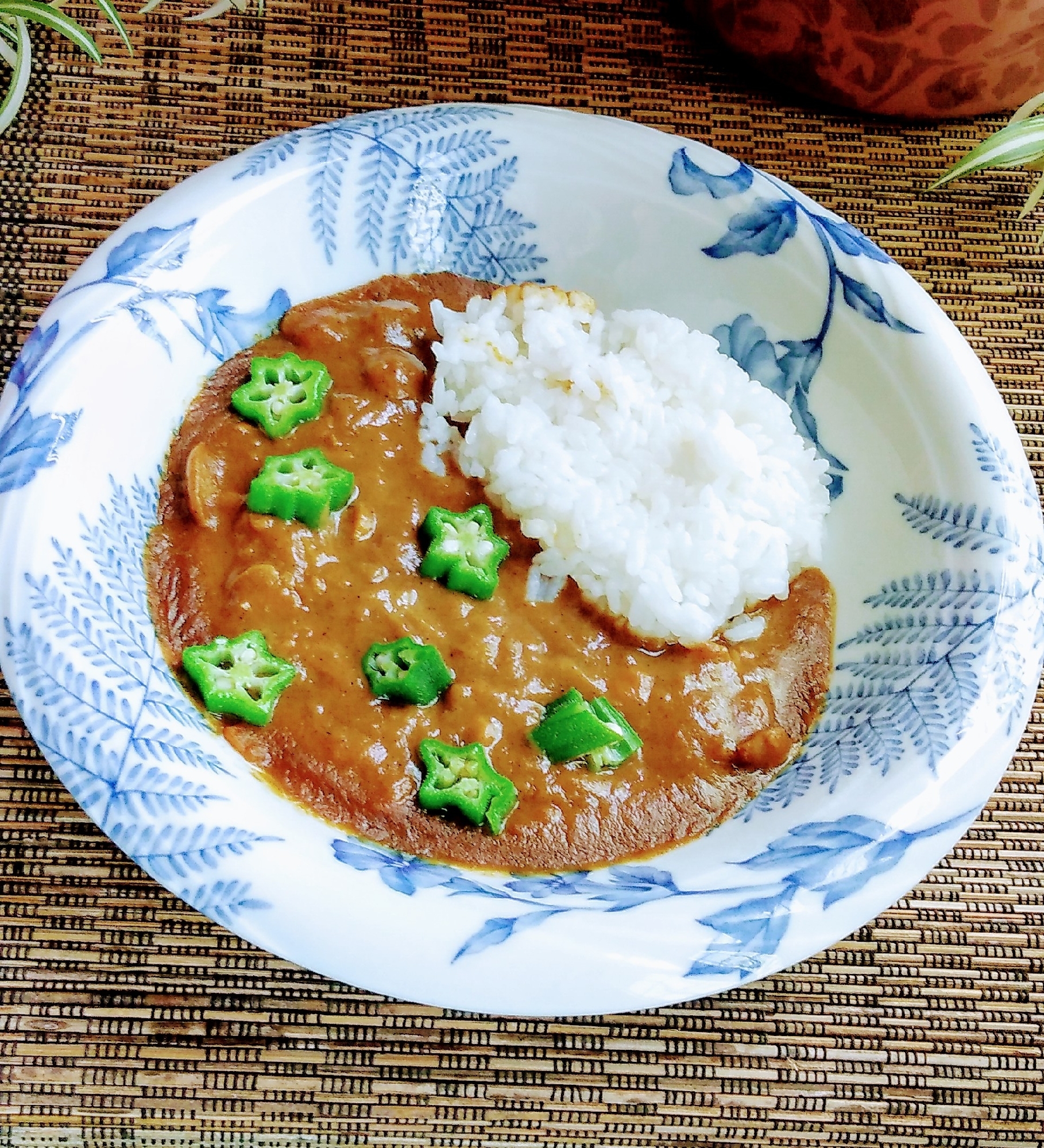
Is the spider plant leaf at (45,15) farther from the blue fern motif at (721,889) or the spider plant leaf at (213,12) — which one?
the blue fern motif at (721,889)

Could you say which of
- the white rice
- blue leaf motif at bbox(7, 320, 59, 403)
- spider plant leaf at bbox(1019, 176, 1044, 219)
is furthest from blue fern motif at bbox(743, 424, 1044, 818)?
blue leaf motif at bbox(7, 320, 59, 403)

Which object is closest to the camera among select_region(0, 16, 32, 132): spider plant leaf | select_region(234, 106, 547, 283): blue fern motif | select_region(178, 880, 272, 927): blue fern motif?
select_region(178, 880, 272, 927): blue fern motif

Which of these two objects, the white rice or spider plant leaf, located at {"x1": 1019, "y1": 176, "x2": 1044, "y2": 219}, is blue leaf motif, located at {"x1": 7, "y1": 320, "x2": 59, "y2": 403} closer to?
the white rice

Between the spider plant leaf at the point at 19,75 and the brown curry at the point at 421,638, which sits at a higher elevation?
the spider plant leaf at the point at 19,75

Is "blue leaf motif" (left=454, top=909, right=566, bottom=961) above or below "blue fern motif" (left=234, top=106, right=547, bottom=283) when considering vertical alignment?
below

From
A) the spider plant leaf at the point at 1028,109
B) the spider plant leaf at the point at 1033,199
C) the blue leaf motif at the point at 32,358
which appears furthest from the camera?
the spider plant leaf at the point at 1033,199

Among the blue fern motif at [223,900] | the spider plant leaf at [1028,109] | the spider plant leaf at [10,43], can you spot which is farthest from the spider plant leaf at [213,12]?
the blue fern motif at [223,900]
